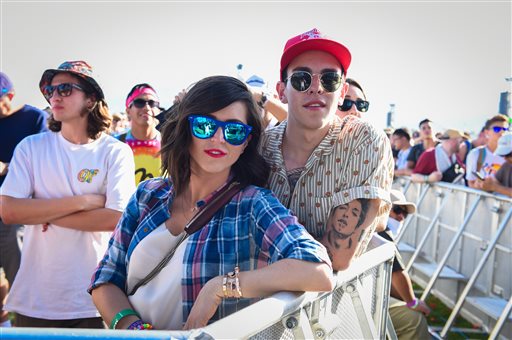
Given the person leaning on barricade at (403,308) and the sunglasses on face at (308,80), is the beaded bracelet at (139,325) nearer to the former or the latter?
the sunglasses on face at (308,80)

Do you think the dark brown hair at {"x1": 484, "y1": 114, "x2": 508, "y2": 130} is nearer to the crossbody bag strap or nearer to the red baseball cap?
the red baseball cap

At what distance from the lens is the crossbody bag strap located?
5.65 feet

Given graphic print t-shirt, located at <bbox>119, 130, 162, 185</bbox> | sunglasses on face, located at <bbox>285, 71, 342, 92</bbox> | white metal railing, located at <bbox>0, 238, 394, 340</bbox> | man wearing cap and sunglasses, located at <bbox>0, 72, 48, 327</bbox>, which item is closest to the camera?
white metal railing, located at <bbox>0, 238, 394, 340</bbox>

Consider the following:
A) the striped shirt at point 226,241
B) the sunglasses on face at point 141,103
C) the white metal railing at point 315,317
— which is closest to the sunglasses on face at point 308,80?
the striped shirt at point 226,241

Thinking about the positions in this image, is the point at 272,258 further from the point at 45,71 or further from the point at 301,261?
the point at 45,71

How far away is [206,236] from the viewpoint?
1706 mm

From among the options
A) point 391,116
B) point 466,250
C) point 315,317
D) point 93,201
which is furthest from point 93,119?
point 391,116

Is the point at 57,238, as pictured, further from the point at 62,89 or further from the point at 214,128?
the point at 214,128

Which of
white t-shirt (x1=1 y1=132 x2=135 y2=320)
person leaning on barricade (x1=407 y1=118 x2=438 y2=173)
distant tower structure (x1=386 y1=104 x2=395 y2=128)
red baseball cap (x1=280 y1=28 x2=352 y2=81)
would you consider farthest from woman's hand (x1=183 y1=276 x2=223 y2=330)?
distant tower structure (x1=386 y1=104 x2=395 y2=128)

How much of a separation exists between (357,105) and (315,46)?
1405 millimetres

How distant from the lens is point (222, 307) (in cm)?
162

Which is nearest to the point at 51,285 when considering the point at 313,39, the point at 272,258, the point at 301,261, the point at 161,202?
the point at 161,202

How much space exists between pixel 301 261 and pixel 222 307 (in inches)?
13.9

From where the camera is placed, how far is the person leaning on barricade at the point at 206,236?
1.54 meters
